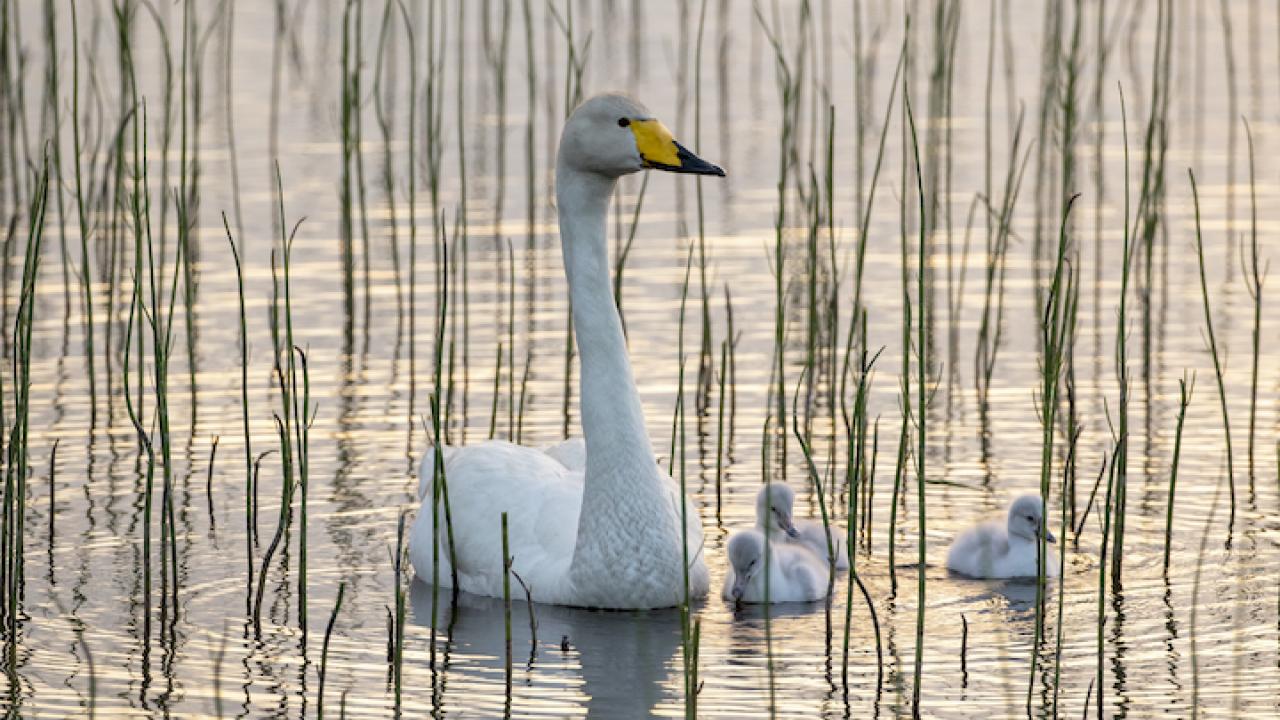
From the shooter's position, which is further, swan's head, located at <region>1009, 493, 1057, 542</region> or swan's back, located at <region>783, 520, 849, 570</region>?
swan's back, located at <region>783, 520, 849, 570</region>

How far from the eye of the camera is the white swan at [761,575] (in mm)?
7863

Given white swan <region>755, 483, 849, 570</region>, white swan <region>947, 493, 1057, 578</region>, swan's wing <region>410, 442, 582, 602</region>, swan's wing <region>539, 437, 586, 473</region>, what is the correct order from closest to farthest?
swan's wing <region>410, 442, 582, 602</region>
white swan <region>947, 493, 1057, 578</region>
white swan <region>755, 483, 849, 570</region>
swan's wing <region>539, 437, 586, 473</region>

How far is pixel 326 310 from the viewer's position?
41.1ft

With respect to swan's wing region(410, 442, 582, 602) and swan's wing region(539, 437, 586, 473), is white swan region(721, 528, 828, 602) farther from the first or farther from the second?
swan's wing region(539, 437, 586, 473)

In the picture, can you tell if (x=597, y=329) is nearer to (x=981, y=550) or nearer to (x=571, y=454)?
(x=571, y=454)

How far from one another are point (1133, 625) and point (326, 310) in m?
6.12

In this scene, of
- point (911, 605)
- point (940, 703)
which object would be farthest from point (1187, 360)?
point (940, 703)

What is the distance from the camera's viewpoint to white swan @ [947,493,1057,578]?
8.20 m

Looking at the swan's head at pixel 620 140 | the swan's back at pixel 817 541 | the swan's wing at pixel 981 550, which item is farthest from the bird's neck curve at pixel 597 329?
the swan's wing at pixel 981 550

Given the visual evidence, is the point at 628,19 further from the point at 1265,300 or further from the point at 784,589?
the point at 784,589

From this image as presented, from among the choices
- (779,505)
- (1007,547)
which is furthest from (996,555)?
(779,505)

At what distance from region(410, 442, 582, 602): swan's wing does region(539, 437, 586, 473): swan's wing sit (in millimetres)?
331

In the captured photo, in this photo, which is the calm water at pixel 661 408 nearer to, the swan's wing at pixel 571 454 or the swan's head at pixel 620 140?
the swan's wing at pixel 571 454

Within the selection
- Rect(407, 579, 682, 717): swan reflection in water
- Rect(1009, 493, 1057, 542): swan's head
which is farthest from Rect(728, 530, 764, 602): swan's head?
Rect(1009, 493, 1057, 542): swan's head
